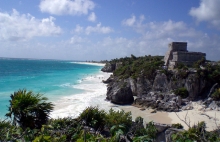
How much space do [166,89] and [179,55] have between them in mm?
7129

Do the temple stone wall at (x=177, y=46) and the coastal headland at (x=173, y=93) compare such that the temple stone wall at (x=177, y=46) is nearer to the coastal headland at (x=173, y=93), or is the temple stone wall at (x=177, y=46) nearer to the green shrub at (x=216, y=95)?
the coastal headland at (x=173, y=93)

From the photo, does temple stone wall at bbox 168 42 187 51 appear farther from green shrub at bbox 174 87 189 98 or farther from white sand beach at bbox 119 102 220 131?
white sand beach at bbox 119 102 220 131

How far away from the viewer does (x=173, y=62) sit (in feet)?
104

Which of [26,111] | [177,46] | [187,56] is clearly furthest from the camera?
[177,46]

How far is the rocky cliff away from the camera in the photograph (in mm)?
23500

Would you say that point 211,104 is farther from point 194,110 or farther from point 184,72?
point 184,72

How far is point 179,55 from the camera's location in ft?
103

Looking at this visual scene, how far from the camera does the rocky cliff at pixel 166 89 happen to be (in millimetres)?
23500

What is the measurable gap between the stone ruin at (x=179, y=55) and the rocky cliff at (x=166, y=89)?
4.27 metres

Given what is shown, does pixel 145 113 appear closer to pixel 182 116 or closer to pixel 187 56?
pixel 182 116

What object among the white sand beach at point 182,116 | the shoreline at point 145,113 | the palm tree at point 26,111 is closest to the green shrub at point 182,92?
the shoreline at point 145,113

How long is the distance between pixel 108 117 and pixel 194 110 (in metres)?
12.9

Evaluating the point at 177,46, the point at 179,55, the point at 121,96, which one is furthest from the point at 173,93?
the point at 177,46

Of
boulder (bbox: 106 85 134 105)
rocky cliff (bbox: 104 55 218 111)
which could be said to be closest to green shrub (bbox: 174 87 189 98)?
rocky cliff (bbox: 104 55 218 111)
